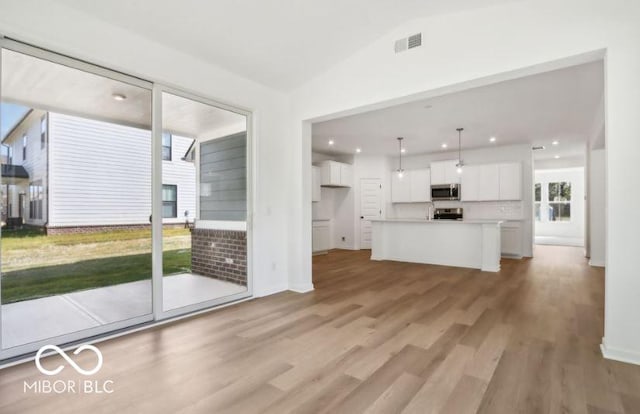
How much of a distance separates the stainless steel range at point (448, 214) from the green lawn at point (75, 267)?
6.86 metres

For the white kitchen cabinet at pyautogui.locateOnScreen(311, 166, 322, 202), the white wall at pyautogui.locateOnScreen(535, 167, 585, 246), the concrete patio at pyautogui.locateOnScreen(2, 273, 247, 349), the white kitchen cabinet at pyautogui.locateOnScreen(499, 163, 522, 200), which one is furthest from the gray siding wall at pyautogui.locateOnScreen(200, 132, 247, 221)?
the white wall at pyautogui.locateOnScreen(535, 167, 585, 246)

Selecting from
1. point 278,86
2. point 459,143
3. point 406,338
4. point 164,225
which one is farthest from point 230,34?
point 459,143

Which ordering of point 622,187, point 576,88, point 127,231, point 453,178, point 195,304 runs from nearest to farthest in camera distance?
1. point 622,187
2. point 127,231
3. point 195,304
4. point 576,88
5. point 453,178

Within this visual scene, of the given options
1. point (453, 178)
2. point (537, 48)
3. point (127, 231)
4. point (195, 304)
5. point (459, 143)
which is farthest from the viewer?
point (453, 178)

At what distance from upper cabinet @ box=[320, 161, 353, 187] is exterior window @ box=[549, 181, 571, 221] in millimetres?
8519

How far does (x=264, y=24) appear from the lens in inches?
130

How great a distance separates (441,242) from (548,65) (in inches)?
172

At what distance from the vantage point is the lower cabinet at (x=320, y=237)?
8.58 metres

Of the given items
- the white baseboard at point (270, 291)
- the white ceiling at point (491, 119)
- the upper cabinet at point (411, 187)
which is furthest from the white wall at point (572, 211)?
the white baseboard at point (270, 291)

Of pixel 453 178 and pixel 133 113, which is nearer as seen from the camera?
pixel 133 113

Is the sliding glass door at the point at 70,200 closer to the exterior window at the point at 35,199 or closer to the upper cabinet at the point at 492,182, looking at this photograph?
the exterior window at the point at 35,199

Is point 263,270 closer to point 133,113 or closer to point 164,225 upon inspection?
point 164,225

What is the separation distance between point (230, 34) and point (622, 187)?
3.76 meters

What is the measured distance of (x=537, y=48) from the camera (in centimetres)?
280
